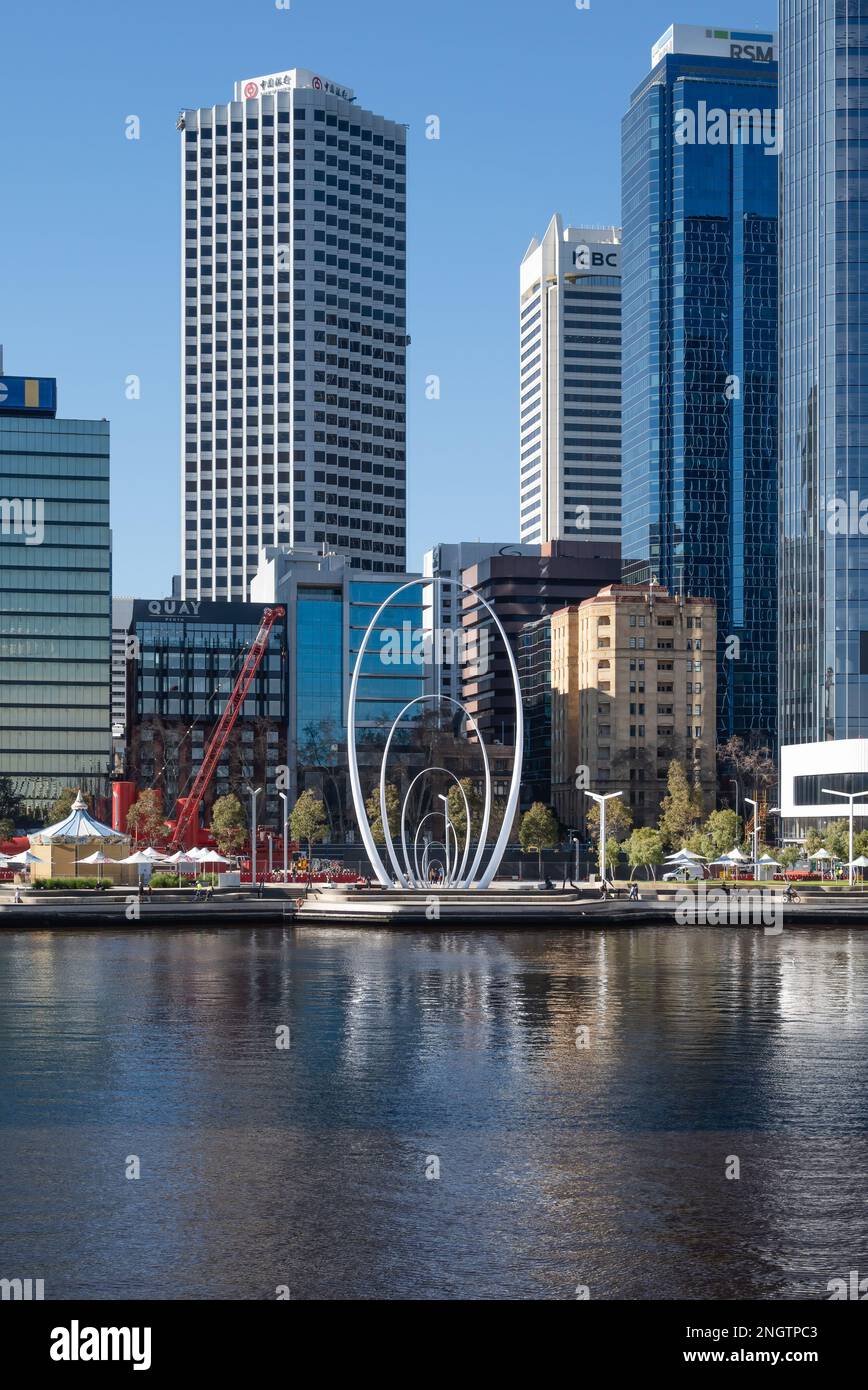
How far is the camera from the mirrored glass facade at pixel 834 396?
191 meters

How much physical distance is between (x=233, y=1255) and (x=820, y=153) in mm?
184527

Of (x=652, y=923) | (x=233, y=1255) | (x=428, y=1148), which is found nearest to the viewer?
(x=233, y=1255)

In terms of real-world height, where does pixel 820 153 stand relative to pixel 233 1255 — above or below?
above

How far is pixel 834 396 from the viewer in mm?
193250

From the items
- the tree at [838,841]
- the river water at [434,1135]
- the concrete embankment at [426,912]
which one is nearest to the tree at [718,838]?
the tree at [838,841]

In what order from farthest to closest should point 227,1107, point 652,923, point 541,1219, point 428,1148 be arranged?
1. point 652,923
2. point 227,1107
3. point 428,1148
4. point 541,1219

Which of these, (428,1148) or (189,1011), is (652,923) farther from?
(428,1148)

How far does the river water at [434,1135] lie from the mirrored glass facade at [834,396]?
117075 millimetres

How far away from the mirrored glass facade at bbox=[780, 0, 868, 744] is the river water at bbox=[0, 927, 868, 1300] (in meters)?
117

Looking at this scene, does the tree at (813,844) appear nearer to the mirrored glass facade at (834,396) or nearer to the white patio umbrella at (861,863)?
the white patio umbrella at (861,863)

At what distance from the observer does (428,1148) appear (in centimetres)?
4056

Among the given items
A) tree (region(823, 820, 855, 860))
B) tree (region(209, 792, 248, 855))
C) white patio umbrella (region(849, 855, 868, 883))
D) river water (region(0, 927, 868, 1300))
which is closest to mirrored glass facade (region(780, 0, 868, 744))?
tree (region(823, 820, 855, 860))
